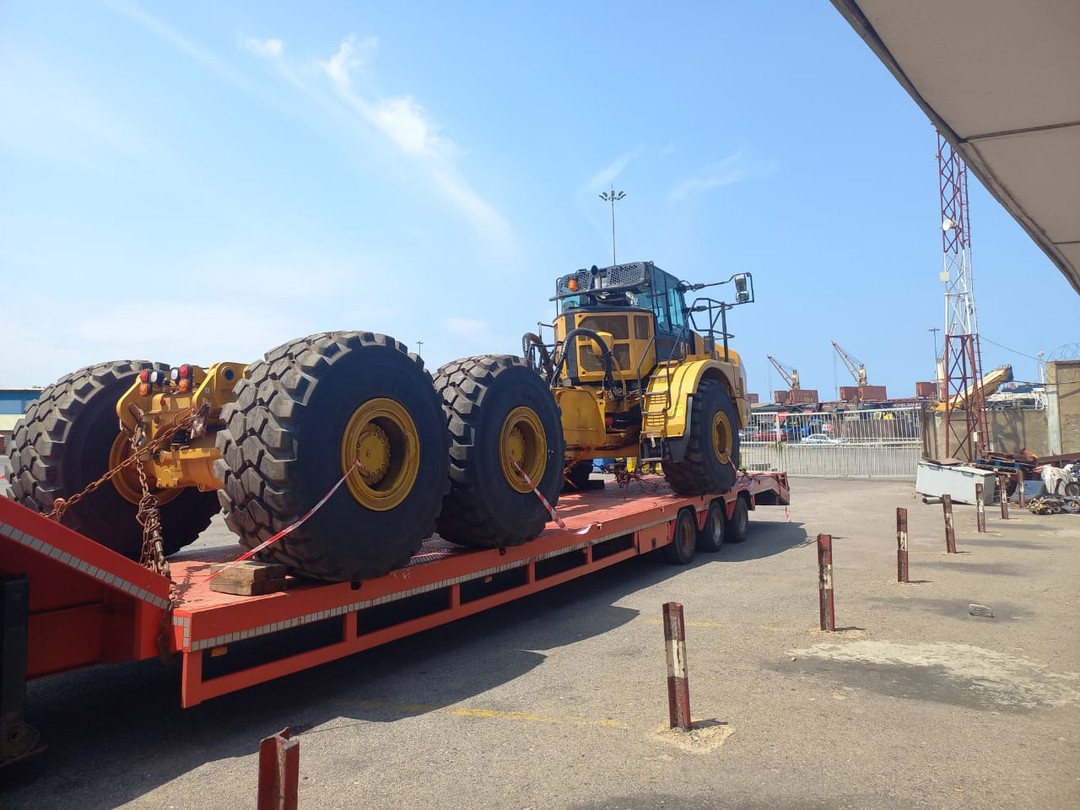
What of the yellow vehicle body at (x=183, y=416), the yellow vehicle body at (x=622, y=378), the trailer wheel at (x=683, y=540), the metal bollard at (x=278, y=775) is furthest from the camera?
the trailer wheel at (x=683, y=540)

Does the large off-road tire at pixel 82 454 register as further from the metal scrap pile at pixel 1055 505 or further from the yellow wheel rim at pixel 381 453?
the metal scrap pile at pixel 1055 505

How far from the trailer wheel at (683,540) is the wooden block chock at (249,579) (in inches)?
242

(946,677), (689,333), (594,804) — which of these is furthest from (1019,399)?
(594,804)

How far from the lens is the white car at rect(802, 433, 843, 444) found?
30.2 m

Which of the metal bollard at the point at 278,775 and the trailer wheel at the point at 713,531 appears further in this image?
the trailer wheel at the point at 713,531

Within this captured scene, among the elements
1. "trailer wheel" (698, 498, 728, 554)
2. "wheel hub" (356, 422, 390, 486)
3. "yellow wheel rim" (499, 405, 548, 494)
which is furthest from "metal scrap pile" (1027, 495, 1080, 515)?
"wheel hub" (356, 422, 390, 486)

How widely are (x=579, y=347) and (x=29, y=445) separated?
6.52 metres

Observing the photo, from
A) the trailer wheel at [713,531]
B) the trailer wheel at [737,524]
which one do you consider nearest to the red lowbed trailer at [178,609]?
the trailer wheel at [713,531]

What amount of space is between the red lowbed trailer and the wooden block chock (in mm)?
54

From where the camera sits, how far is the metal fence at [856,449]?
27.7 m

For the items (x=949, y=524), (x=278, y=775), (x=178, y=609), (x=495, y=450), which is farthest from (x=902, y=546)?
(x=278, y=775)

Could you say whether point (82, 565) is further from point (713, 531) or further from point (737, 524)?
point (737, 524)

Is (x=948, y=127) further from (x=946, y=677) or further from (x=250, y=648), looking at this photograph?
(x=250, y=648)

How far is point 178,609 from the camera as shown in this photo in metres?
3.79
